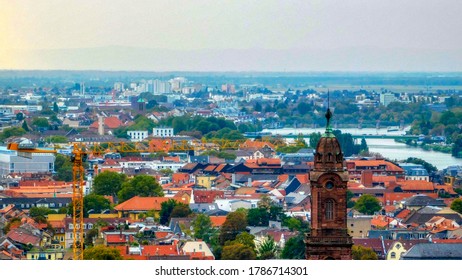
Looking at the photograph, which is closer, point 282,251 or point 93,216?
point 282,251

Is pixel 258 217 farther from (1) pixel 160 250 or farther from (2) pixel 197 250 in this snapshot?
(1) pixel 160 250

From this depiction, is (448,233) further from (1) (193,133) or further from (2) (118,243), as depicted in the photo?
(1) (193,133)

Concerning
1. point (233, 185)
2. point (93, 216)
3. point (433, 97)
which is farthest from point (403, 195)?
point (433, 97)

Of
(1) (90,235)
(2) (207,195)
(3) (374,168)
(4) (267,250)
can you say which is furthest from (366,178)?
(4) (267,250)

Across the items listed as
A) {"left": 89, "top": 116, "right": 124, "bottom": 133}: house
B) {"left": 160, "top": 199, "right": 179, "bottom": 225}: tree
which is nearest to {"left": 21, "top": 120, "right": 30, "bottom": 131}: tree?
{"left": 89, "top": 116, "right": 124, "bottom": 133}: house

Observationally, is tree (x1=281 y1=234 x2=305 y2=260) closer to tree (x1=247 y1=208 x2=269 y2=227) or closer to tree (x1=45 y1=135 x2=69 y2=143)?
tree (x1=247 y1=208 x2=269 y2=227)
